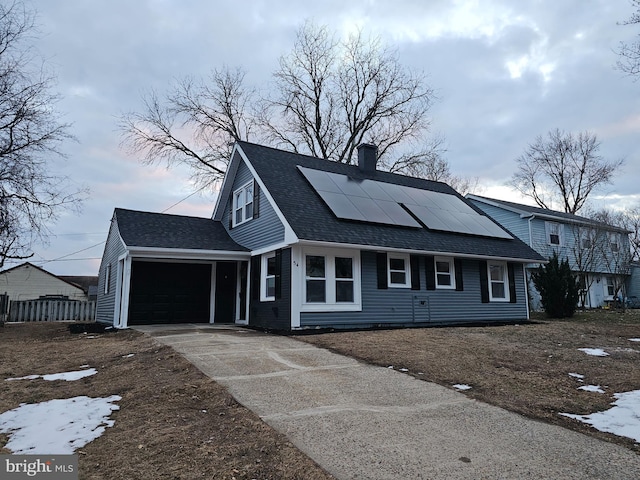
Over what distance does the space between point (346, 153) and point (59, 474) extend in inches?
994

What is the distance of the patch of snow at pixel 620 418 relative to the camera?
404cm

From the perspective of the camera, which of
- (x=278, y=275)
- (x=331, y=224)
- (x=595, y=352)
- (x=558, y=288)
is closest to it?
(x=595, y=352)

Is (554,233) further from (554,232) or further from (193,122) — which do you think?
(193,122)

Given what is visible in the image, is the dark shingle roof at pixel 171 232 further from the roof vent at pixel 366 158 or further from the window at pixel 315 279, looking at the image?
the roof vent at pixel 366 158

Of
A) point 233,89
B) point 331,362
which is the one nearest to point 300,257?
point 331,362

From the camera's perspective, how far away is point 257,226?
42.5ft

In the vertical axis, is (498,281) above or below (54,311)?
above

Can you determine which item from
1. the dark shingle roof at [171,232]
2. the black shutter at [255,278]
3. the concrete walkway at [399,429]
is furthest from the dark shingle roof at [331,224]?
the concrete walkway at [399,429]

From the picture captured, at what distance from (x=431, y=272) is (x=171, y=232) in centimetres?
841

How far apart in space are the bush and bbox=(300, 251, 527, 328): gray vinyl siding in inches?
62.4

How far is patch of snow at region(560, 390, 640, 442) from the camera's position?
4.04 metres

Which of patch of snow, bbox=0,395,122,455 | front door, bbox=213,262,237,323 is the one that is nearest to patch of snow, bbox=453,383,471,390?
patch of snow, bbox=0,395,122,455

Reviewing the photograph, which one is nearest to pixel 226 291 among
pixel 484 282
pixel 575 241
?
pixel 484 282

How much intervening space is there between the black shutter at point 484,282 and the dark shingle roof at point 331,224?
505mm
